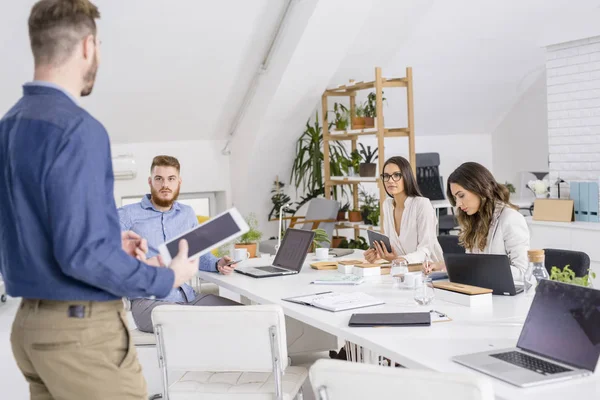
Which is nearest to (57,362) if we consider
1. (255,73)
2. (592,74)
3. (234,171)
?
(592,74)

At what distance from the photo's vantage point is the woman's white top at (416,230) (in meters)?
4.55

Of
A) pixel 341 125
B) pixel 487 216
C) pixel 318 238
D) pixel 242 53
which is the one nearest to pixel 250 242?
pixel 318 238

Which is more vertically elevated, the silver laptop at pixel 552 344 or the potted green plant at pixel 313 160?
the potted green plant at pixel 313 160

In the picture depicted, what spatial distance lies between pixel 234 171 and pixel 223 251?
5.07 feet

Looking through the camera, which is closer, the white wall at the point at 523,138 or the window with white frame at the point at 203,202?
the window with white frame at the point at 203,202

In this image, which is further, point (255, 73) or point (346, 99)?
point (346, 99)

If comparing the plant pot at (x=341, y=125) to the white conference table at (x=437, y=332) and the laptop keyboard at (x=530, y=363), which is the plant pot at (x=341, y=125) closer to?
the white conference table at (x=437, y=332)

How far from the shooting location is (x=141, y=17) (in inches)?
240

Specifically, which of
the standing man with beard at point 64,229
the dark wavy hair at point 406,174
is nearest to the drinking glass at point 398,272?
the dark wavy hair at point 406,174

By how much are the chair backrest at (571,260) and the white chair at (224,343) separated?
5.15ft

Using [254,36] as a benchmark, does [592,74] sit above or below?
below

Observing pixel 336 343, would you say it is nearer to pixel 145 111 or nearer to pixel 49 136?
A: pixel 49 136

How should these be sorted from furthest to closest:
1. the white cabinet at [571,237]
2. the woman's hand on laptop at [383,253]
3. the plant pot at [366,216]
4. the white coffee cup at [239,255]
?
the plant pot at [366,216] → the white cabinet at [571,237] → the white coffee cup at [239,255] → the woman's hand on laptop at [383,253]

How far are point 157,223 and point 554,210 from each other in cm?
339
